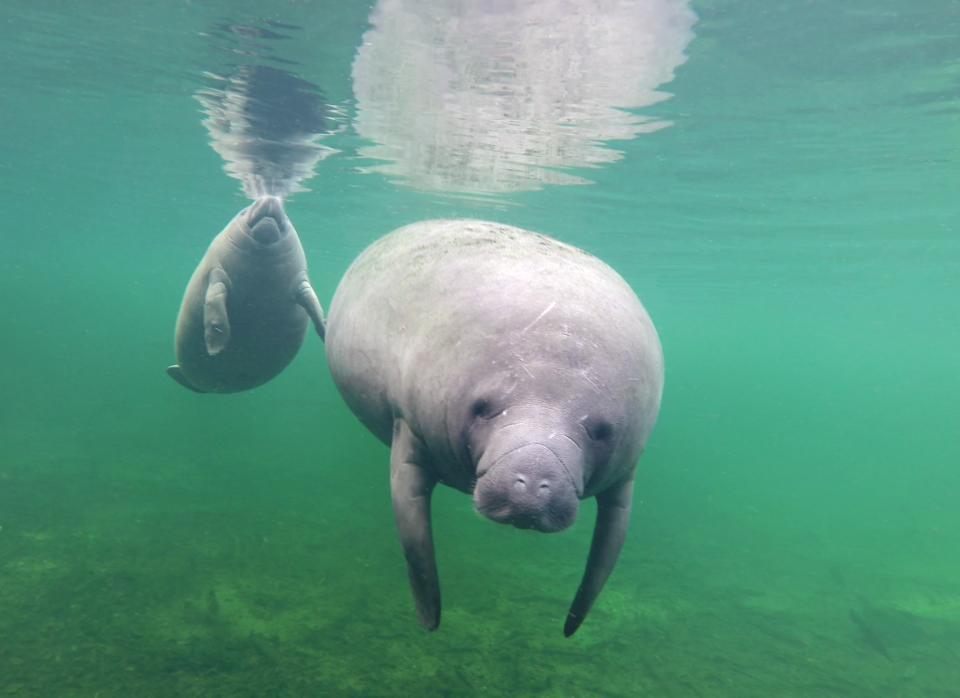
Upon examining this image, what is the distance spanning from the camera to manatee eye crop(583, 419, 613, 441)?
2.31 m

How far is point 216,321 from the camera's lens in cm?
598

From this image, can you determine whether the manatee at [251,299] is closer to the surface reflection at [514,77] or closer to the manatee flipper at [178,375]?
the manatee flipper at [178,375]

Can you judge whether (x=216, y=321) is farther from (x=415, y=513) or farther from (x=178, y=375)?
(x=415, y=513)

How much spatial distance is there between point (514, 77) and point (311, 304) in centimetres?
533

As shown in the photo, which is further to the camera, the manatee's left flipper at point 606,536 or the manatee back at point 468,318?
the manatee's left flipper at point 606,536

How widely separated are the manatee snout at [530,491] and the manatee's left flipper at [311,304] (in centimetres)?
458

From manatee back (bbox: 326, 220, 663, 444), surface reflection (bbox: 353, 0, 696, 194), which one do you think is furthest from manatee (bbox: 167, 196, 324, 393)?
surface reflection (bbox: 353, 0, 696, 194)

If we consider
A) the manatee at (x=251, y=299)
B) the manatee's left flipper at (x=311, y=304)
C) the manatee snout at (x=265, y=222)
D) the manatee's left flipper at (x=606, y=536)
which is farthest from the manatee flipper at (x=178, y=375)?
the manatee's left flipper at (x=606, y=536)

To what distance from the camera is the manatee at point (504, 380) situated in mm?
2191

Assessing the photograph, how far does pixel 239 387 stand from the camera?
24.6ft

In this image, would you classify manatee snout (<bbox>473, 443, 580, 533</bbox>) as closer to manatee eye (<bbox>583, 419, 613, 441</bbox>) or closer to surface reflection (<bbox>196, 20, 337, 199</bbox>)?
manatee eye (<bbox>583, 419, 613, 441</bbox>)

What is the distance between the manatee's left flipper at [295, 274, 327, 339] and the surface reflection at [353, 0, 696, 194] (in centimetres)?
381

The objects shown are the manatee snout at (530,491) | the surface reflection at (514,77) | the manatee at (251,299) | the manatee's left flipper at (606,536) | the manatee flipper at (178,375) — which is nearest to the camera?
the manatee snout at (530,491)

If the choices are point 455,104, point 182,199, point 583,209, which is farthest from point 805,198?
point 182,199
